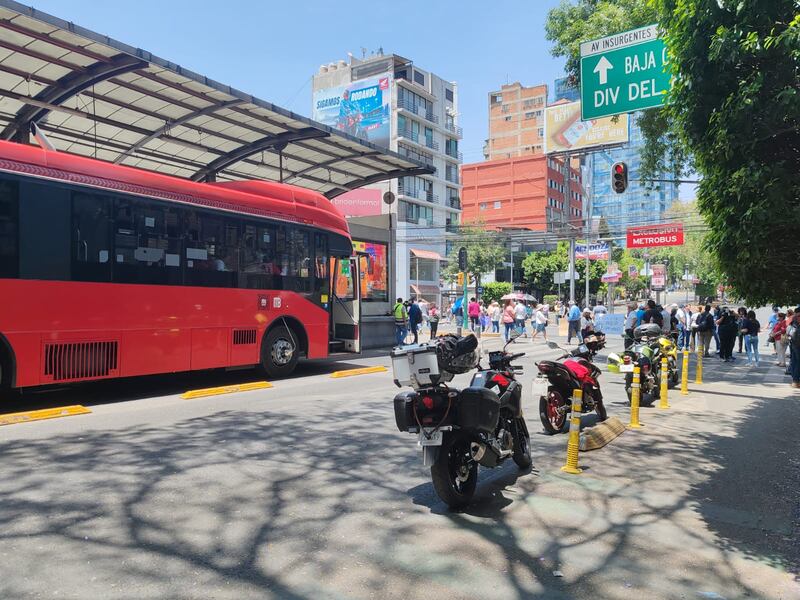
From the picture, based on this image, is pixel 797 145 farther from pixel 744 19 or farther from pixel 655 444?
pixel 655 444

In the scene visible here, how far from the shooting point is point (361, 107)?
6200 centimetres

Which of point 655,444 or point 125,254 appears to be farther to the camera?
point 125,254

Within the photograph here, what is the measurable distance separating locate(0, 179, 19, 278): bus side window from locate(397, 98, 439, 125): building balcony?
5573 centimetres

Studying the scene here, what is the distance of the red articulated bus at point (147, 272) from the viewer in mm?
8203

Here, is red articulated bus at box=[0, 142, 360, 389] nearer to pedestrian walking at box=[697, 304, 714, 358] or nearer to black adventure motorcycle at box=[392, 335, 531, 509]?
black adventure motorcycle at box=[392, 335, 531, 509]

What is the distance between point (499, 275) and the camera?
233 ft

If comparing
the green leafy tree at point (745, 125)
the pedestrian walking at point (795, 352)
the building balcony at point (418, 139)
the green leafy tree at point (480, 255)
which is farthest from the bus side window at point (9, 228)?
the building balcony at point (418, 139)

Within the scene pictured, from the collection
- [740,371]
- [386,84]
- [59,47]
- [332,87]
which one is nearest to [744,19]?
[59,47]

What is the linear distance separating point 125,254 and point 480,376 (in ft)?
21.3

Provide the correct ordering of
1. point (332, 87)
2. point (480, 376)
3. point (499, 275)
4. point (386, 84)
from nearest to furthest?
point (480, 376) → point (386, 84) → point (332, 87) → point (499, 275)

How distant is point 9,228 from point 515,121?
9257 cm

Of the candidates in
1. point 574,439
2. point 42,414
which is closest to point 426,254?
point 42,414

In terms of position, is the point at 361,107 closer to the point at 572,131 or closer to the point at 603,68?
the point at 572,131

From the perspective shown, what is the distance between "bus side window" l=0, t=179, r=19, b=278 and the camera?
796cm
